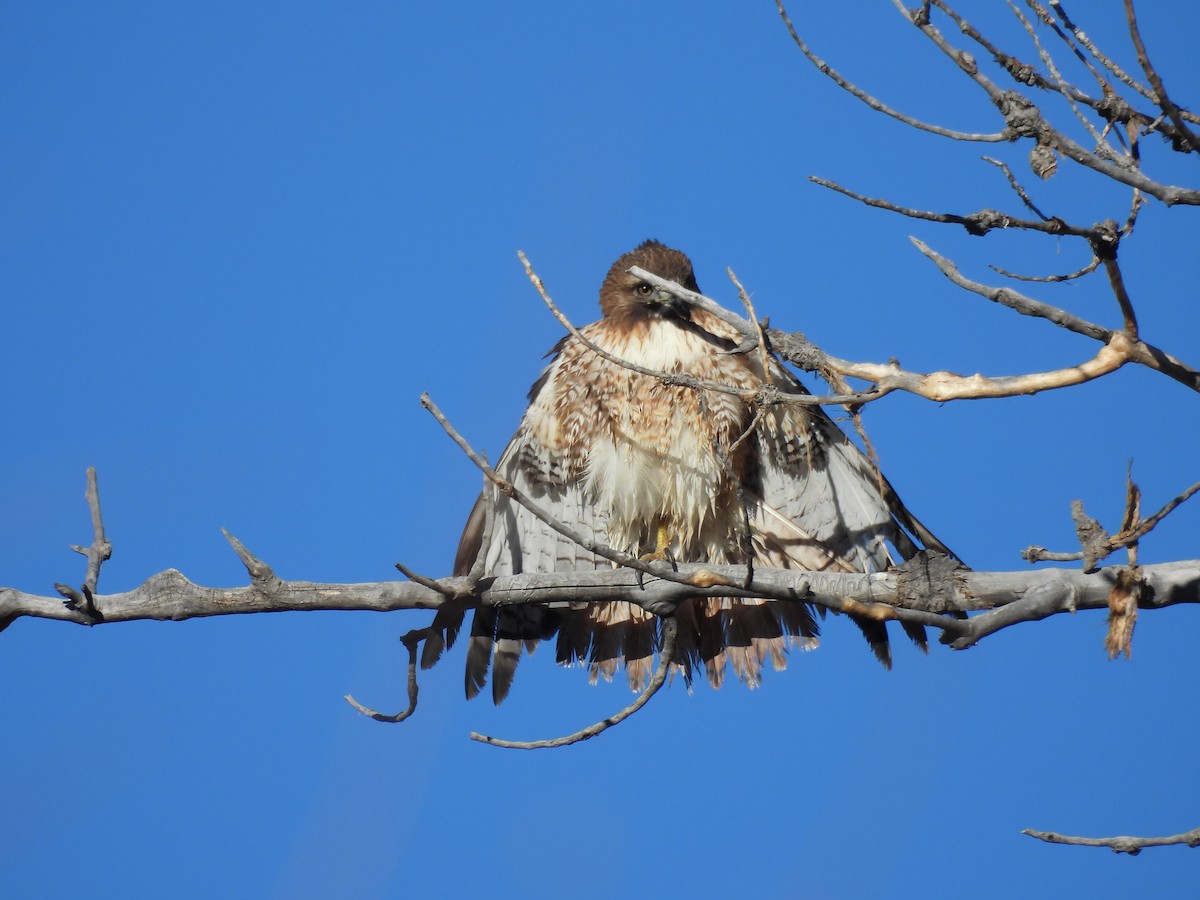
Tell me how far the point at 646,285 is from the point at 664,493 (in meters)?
0.94

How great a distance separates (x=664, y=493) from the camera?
219 inches

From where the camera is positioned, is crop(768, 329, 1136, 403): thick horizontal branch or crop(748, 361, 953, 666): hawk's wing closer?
crop(768, 329, 1136, 403): thick horizontal branch

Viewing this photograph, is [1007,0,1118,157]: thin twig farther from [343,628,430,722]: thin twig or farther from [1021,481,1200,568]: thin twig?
[343,628,430,722]: thin twig

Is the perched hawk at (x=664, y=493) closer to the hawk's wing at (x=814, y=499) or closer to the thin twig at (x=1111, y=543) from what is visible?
the hawk's wing at (x=814, y=499)

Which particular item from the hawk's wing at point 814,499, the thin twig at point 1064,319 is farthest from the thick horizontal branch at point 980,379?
the hawk's wing at point 814,499

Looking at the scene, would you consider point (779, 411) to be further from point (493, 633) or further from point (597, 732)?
point (597, 732)

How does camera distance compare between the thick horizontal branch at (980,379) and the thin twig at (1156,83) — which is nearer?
the thin twig at (1156,83)

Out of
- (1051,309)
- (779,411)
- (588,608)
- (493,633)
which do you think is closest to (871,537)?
(779,411)

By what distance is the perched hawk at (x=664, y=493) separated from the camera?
17.8 ft

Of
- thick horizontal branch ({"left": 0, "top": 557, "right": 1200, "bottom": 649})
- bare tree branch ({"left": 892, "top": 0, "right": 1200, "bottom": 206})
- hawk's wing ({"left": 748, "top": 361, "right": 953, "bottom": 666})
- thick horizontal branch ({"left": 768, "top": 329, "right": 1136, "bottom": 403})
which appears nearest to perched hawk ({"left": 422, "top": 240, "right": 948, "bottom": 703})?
hawk's wing ({"left": 748, "top": 361, "right": 953, "bottom": 666})

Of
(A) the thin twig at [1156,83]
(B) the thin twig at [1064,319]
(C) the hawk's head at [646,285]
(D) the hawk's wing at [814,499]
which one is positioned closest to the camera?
(A) the thin twig at [1156,83]

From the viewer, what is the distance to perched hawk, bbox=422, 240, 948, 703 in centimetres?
544

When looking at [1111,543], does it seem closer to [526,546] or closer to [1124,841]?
[1124,841]

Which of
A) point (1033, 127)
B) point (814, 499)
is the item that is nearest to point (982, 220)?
point (1033, 127)
